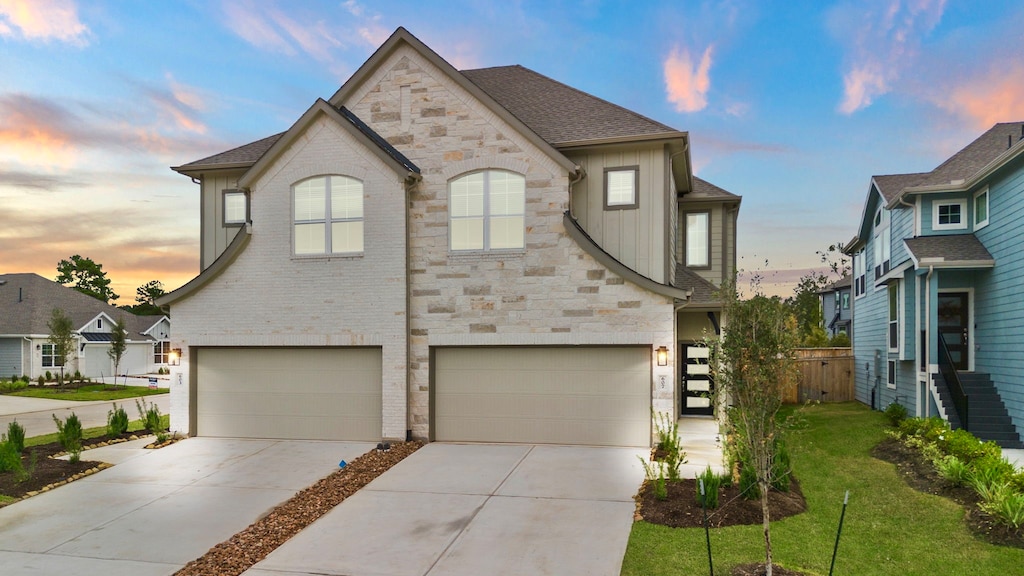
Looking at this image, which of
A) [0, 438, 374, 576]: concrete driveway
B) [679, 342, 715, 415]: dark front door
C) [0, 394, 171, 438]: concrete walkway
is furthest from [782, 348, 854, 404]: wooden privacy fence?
[0, 394, 171, 438]: concrete walkway

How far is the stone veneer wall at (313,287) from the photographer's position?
12.8 m

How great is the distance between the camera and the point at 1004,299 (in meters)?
13.5

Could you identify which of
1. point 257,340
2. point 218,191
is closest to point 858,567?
point 257,340

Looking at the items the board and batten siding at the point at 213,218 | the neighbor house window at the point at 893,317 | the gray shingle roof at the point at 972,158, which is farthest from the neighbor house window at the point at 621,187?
the neighbor house window at the point at 893,317

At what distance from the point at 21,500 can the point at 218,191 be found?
8028 millimetres

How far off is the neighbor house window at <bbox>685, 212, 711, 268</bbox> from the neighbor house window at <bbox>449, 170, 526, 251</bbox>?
6.46 meters

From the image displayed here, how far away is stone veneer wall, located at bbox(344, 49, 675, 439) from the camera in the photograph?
12.2m

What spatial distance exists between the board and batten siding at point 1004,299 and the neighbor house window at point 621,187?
750 centimetres

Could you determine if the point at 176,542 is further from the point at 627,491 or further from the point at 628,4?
the point at 628,4

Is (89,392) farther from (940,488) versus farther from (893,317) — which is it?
(940,488)

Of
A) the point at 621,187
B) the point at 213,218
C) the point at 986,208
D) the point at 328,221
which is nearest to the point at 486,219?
the point at 621,187

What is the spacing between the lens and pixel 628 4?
15602 mm

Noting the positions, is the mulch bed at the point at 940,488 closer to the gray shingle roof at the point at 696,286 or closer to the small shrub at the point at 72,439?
the gray shingle roof at the point at 696,286

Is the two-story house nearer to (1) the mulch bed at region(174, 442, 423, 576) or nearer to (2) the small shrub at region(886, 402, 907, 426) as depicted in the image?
(1) the mulch bed at region(174, 442, 423, 576)
